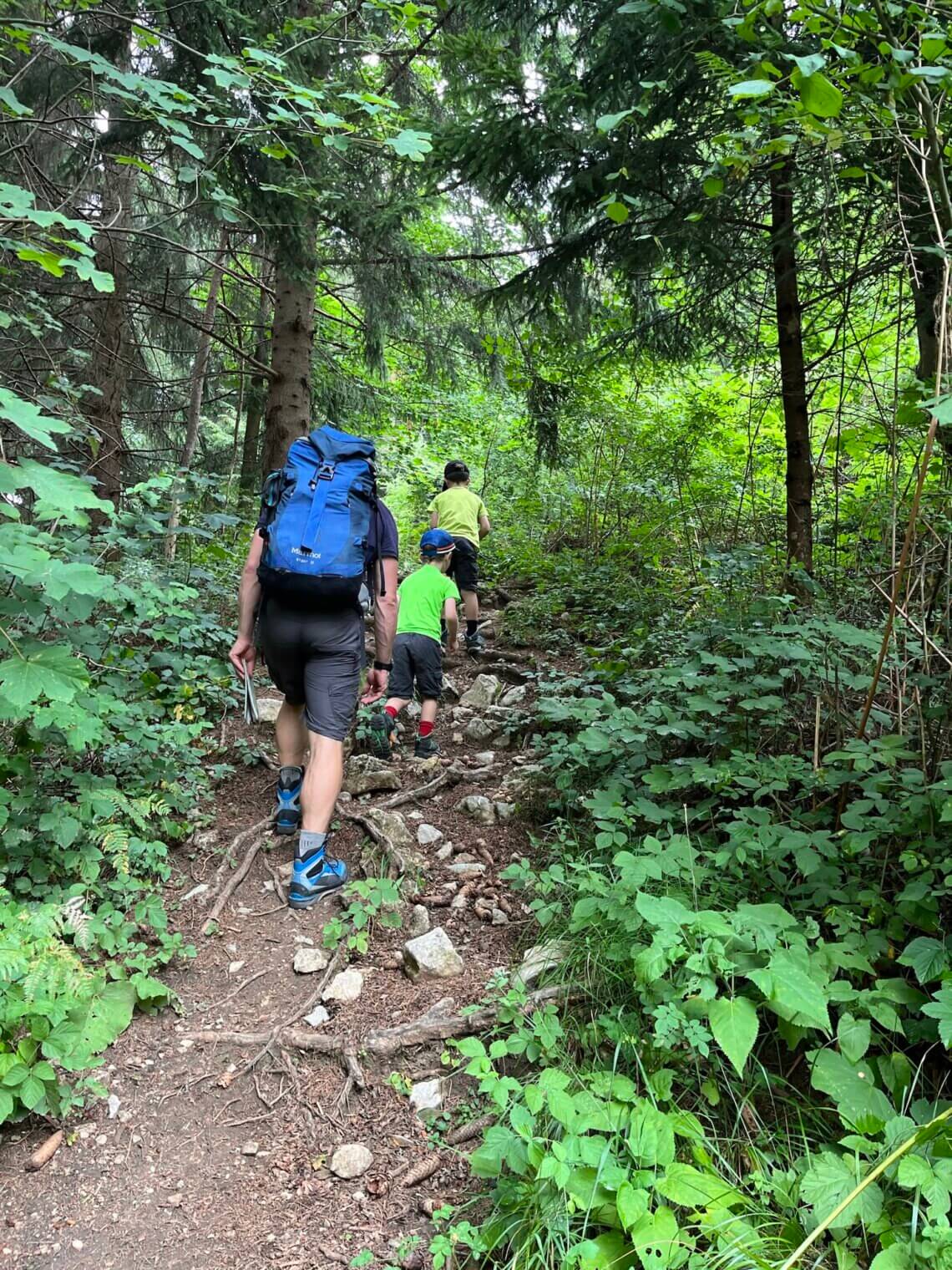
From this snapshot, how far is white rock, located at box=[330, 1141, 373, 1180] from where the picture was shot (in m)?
2.20

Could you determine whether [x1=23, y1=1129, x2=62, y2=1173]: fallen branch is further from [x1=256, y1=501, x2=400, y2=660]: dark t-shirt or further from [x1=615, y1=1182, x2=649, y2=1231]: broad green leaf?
[x1=256, y1=501, x2=400, y2=660]: dark t-shirt

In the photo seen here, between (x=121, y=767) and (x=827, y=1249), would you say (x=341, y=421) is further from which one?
(x=827, y=1249)

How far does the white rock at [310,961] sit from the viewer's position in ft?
9.90

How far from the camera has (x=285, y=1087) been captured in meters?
2.52

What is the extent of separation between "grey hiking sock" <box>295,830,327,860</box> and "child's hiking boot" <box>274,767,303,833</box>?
492 millimetres

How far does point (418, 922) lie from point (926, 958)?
78.4 inches

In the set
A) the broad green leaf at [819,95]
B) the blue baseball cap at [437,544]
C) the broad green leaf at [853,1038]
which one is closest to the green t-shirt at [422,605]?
the blue baseball cap at [437,544]

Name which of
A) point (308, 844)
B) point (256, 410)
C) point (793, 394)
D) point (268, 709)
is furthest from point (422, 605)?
point (256, 410)

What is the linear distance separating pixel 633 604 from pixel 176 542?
468 centimetres

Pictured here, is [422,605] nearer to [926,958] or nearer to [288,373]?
[288,373]

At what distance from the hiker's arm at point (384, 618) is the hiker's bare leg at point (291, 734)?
1.27 ft

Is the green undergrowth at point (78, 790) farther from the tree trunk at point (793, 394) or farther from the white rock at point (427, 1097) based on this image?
the tree trunk at point (793, 394)

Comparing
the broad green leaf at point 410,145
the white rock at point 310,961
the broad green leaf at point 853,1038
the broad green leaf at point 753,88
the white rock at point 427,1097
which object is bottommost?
the white rock at point 427,1097

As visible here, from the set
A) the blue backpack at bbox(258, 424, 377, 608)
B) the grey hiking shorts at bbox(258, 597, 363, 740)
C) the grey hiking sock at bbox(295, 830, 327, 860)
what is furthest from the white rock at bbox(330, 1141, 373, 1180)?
the blue backpack at bbox(258, 424, 377, 608)
